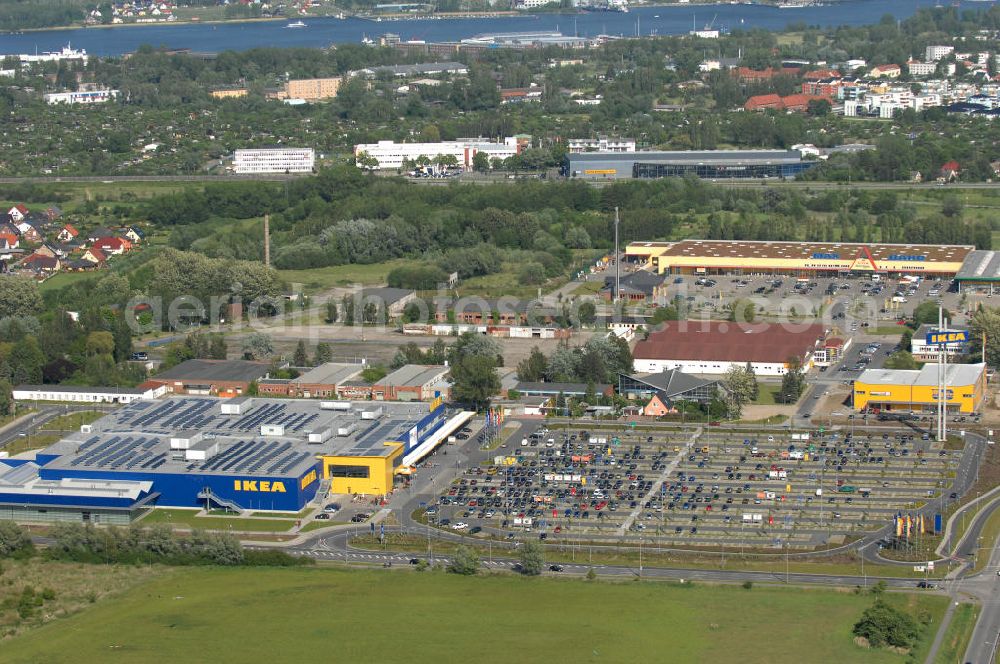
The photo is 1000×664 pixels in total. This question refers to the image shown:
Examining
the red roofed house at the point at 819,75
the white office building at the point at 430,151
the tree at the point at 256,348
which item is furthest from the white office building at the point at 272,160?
the red roofed house at the point at 819,75

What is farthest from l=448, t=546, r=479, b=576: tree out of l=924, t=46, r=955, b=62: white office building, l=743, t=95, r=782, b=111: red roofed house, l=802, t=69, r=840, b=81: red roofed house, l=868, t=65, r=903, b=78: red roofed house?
l=924, t=46, r=955, b=62: white office building

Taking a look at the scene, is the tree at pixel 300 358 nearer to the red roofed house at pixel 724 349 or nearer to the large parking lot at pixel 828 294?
the red roofed house at pixel 724 349

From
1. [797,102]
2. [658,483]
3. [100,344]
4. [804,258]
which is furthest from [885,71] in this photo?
[658,483]

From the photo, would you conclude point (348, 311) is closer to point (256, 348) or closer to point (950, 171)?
point (256, 348)

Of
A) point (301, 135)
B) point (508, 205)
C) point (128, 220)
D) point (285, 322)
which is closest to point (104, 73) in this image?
point (301, 135)

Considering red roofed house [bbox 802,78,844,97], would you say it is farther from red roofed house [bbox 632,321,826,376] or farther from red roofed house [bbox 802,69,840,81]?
Result: red roofed house [bbox 632,321,826,376]

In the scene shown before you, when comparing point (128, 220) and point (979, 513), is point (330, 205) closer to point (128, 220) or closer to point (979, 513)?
point (128, 220)

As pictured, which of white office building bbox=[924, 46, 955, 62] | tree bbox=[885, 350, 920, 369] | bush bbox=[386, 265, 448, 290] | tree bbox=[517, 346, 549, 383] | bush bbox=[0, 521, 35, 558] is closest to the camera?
bush bbox=[0, 521, 35, 558]

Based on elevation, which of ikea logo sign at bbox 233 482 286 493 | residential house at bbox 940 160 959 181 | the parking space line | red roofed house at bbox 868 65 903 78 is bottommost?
the parking space line
